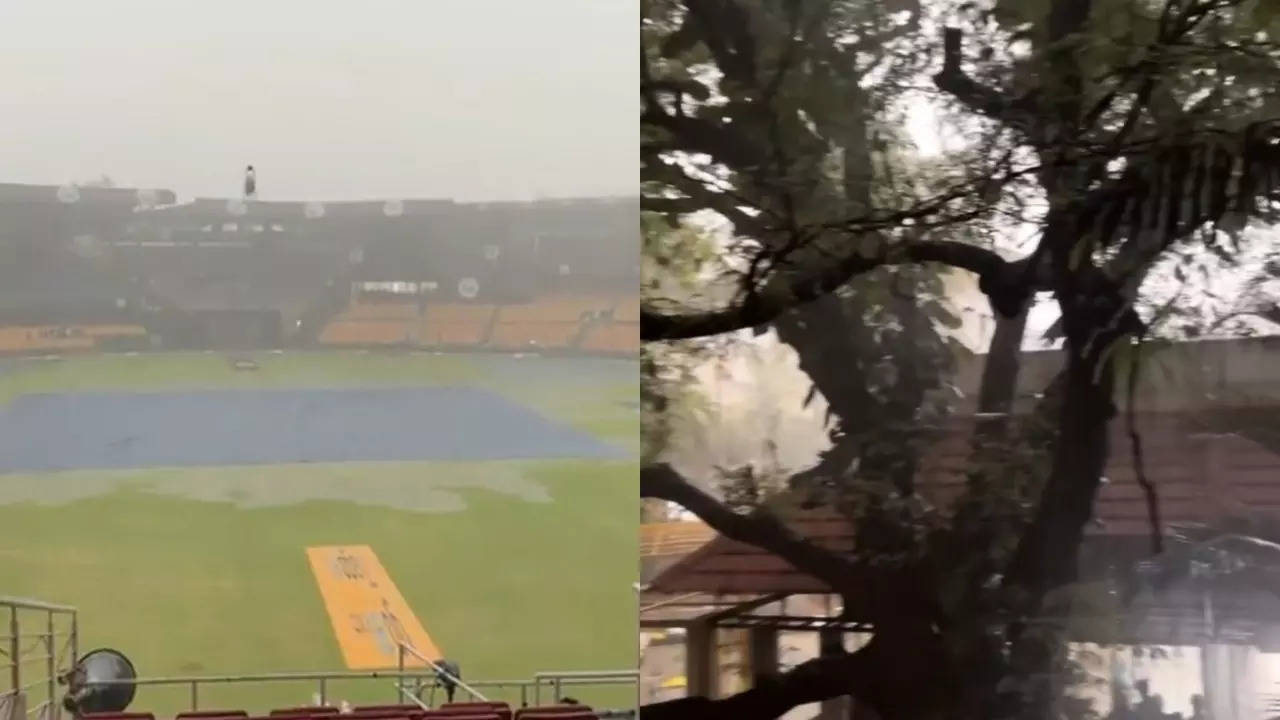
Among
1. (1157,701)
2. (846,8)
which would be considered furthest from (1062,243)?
(1157,701)

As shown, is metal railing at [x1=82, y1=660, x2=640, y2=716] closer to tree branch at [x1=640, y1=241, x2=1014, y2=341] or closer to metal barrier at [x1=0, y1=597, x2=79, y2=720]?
metal barrier at [x1=0, y1=597, x2=79, y2=720]

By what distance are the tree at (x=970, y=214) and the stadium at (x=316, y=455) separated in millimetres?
187

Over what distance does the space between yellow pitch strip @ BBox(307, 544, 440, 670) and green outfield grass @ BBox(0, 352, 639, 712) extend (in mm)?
14

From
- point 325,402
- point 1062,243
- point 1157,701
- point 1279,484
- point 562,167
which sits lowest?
point 1157,701

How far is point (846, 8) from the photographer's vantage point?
4.49 ft

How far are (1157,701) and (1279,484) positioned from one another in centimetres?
32

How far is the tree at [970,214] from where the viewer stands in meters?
1.34

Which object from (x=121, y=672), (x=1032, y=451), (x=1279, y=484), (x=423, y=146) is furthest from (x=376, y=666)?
(x=1279, y=484)

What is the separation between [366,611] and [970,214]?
35.8 inches

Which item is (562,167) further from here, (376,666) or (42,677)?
(42,677)

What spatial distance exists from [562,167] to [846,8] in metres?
0.41

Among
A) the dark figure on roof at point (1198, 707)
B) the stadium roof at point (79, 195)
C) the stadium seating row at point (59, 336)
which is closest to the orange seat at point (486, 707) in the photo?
the stadium seating row at point (59, 336)

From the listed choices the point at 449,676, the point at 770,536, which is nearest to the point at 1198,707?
the point at 770,536

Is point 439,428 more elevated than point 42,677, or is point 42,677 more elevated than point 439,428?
point 439,428
